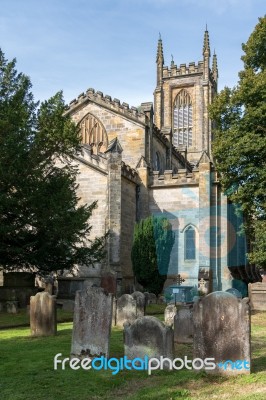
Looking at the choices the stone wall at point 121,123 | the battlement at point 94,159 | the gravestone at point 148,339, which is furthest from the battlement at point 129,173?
the gravestone at point 148,339

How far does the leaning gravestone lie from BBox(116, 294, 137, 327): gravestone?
647 cm

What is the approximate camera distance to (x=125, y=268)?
2830 centimetres

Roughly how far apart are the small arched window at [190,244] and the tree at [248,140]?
552 cm

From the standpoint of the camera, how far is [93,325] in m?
9.04

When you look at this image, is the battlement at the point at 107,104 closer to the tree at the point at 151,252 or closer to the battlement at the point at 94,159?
the battlement at the point at 94,159

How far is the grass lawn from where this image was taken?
680 centimetres

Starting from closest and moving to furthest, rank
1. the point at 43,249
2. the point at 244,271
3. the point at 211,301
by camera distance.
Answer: the point at 211,301 < the point at 43,249 < the point at 244,271

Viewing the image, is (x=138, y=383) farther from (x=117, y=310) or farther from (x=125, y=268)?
(x=125, y=268)

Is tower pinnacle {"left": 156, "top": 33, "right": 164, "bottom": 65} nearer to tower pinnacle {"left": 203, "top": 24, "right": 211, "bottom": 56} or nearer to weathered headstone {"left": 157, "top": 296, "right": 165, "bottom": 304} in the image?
tower pinnacle {"left": 203, "top": 24, "right": 211, "bottom": 56}

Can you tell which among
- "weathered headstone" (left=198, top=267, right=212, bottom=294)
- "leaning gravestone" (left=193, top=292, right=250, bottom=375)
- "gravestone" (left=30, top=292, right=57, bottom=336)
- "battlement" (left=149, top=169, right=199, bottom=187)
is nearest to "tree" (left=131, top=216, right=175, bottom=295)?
"weathered headstone" (left=198, top=267, right=212, bottom=294)

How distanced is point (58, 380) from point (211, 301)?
2.84 metres

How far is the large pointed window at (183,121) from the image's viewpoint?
54.2 m

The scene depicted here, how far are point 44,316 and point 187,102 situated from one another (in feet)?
150

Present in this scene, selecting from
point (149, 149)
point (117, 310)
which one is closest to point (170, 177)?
point (149, 149)
